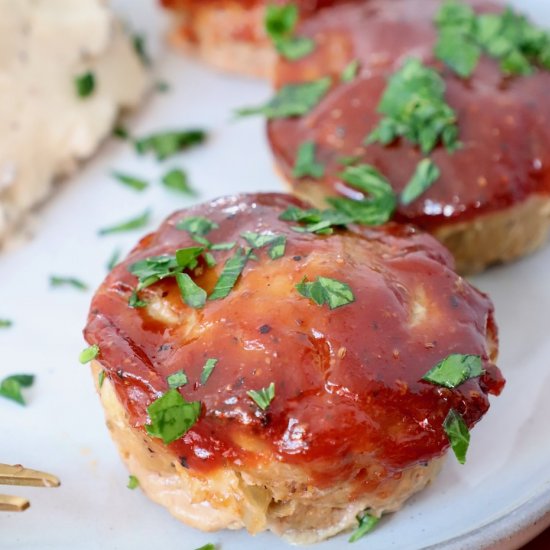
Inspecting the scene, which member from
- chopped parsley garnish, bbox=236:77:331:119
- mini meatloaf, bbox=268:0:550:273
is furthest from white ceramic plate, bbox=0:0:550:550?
chopped parsley garnish, bbox=236:77:331:119

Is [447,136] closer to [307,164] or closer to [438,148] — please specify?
[438,148]

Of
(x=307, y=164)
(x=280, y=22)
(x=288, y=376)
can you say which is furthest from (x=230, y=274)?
(x=280, y=22)

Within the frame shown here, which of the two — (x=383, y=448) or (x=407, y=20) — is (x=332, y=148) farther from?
(x=383, y=448)

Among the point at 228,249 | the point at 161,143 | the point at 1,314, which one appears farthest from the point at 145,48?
the point at 228,249

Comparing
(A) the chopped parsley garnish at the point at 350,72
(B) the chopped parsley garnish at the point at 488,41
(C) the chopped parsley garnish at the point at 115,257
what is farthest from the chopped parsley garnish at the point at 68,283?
(B) the chopped parsley garnish at the point at 488,41

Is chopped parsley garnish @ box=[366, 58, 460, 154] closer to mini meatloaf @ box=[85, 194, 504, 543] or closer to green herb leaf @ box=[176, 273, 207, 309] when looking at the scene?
mini meatloaf @ box=[85, 194, 504, 543]

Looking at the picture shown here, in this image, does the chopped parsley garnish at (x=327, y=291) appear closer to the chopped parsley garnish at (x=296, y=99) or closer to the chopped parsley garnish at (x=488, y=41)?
the chopped parsley garnish at (x=296, y=99)
